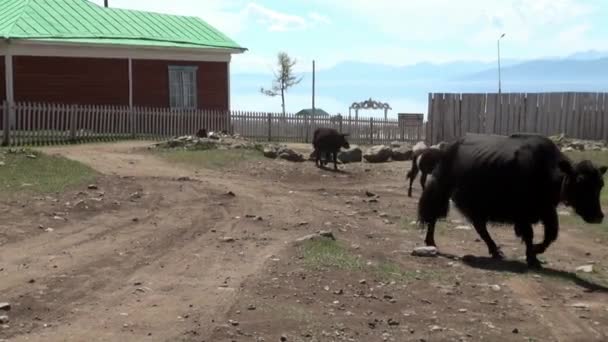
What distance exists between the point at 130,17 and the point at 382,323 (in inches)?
1119

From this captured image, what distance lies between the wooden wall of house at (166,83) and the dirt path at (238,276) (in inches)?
655

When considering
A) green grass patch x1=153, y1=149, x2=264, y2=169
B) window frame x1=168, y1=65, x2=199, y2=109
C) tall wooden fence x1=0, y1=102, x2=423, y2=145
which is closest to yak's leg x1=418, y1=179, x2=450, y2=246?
green grass patch x1=153, y1=149, x2=264, y2=169

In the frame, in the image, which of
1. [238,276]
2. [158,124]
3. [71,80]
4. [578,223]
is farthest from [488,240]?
[71,80]

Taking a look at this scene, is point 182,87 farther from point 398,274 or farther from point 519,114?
point 398,274

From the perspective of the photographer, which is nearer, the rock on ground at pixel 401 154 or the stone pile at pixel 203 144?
the stone pile at pixel 203 144

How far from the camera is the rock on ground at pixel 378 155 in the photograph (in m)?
22.3

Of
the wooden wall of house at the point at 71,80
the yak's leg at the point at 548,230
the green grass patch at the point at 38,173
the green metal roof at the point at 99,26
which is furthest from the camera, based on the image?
the green metal roof at the point at 99,26

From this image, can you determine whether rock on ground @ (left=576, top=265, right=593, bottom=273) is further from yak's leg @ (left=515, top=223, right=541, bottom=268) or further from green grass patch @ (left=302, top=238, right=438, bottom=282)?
green grass patch @ (left=302, top=238, right=438, bottom=282)

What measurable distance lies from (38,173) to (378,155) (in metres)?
9.14

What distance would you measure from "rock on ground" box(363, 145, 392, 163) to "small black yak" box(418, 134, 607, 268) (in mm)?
12243

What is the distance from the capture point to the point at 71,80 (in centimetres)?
2902

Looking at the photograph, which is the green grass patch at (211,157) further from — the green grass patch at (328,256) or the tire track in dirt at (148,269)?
the green grass patch at (328,256)

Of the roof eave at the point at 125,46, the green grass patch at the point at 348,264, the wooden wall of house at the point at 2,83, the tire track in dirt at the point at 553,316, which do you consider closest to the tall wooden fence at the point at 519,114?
the roof eave at the point at 125,46

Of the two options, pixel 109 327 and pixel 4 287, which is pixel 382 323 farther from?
pixel 4 287
